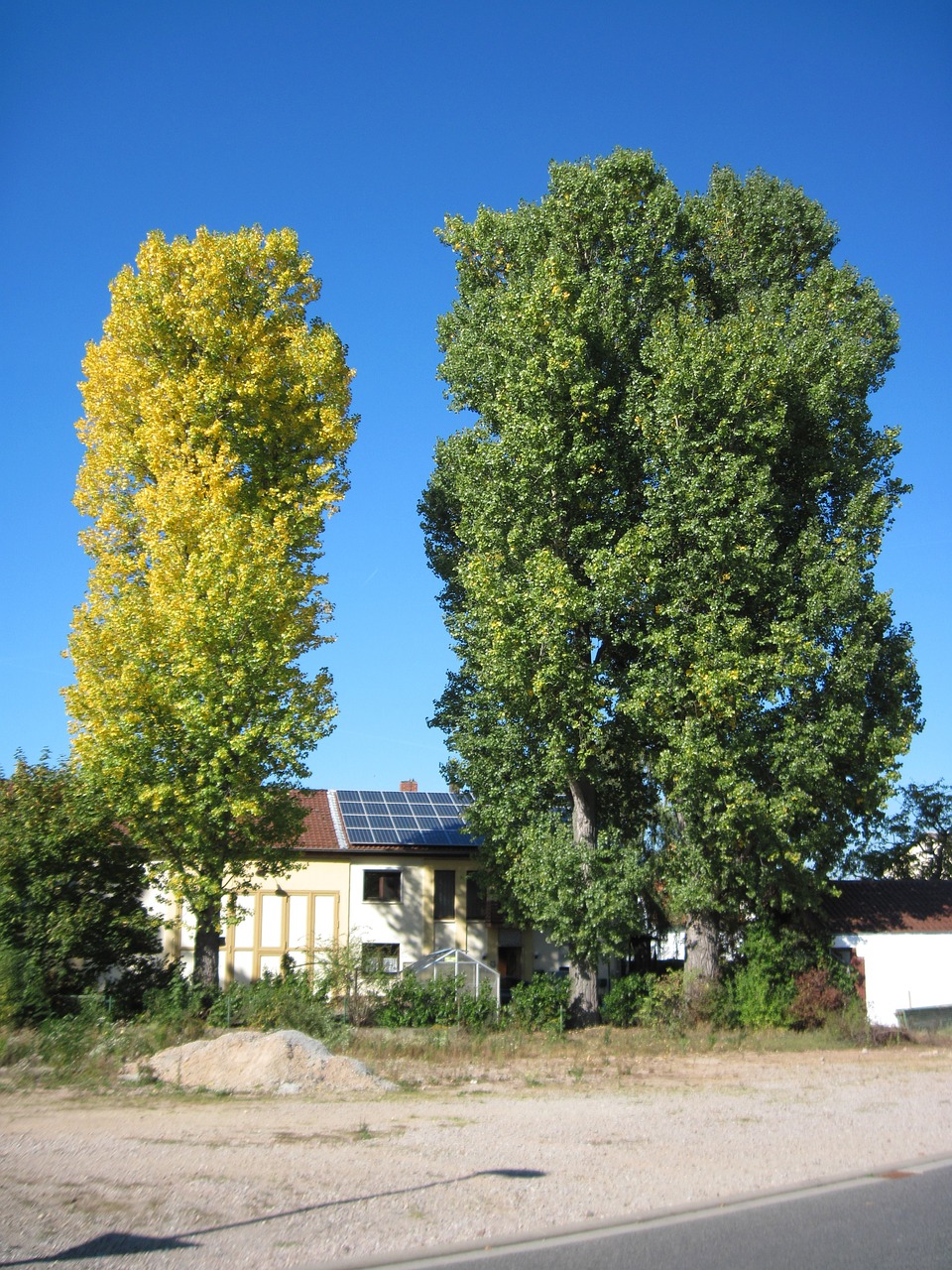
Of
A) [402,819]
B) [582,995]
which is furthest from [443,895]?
[582,995]

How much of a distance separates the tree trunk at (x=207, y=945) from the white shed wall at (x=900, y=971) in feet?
51.0

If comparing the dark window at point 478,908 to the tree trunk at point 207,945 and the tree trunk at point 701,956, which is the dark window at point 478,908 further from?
the tree trunk at point 207,945

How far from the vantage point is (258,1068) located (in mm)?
15320

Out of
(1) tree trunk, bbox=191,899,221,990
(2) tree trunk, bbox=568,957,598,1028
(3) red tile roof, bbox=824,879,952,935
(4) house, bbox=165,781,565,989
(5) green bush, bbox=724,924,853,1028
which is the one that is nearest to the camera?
(1) tree trunk, bbox=191,899,221,990

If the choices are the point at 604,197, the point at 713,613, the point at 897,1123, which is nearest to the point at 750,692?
the point at 713,613

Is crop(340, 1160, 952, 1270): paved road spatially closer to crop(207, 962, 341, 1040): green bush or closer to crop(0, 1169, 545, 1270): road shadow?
crop(0, 1169, 545, 1270): road shadow

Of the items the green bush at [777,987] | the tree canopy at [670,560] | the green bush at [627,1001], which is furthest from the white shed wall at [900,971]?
the green bush at [627,1001]

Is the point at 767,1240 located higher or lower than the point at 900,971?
lower

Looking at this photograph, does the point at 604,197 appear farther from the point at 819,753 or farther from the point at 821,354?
the point at 819,753

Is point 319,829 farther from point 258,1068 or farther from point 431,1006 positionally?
point 258,1068

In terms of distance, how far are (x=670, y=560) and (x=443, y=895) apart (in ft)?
55.5

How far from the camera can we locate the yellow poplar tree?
2020 centimetres

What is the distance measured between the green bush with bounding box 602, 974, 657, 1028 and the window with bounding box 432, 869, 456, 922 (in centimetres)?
1096

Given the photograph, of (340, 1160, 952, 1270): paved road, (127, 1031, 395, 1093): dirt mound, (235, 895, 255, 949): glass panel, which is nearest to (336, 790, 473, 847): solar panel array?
(235, 895, 255, 949): glass panel
